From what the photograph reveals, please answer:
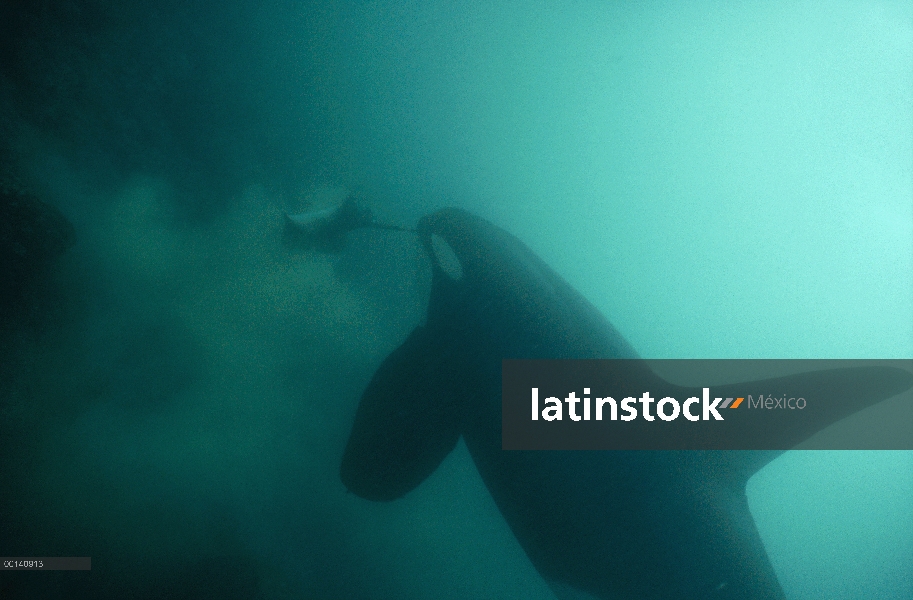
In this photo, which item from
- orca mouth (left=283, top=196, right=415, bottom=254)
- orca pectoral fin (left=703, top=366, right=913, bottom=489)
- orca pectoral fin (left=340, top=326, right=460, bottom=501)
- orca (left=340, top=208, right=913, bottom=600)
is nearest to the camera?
orca pectoral fin (left=703, top=366, right=913, bottom=489)

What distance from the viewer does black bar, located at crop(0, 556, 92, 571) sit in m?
1.38

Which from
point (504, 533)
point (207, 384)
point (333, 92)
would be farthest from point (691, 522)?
point (333, 92)

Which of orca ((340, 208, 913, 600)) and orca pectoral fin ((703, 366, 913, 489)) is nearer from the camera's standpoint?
orca pectoral fin ((703, 366, 913, 489))

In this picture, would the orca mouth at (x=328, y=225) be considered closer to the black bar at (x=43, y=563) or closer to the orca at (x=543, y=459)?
the orca at (x=543, y=459)

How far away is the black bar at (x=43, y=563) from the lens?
4.51 ft

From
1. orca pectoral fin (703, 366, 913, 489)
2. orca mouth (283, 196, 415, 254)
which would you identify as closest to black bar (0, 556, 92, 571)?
orca mouth (283, 196, 415, 254)

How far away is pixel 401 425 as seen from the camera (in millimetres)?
1463

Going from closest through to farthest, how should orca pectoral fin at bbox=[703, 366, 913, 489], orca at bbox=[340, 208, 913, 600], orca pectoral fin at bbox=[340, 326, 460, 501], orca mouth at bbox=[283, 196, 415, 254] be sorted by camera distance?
orca pectoral fin at bbox=[703, 366, 913, 489] → orca at bbox=[340, 208, 913, 600] → orca pectoral fin at bbox=[340, 326, 460, 501] → orca mouth at bbox=[283, 196, 415, 254]

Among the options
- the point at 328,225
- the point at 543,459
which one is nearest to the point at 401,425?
the point at 543,459

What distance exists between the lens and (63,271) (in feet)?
5.05

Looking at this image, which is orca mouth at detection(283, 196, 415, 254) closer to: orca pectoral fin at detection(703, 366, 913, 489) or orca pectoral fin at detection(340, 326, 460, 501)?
orca pectoral fin at detection(340, 326, 460, 501)

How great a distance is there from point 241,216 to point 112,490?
1382 mm

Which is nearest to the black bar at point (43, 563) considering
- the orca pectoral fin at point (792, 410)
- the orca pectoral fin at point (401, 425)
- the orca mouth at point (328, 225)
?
the orca pectoral fin at point (401, 425)

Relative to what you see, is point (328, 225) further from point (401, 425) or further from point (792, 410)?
point (792, 410)
